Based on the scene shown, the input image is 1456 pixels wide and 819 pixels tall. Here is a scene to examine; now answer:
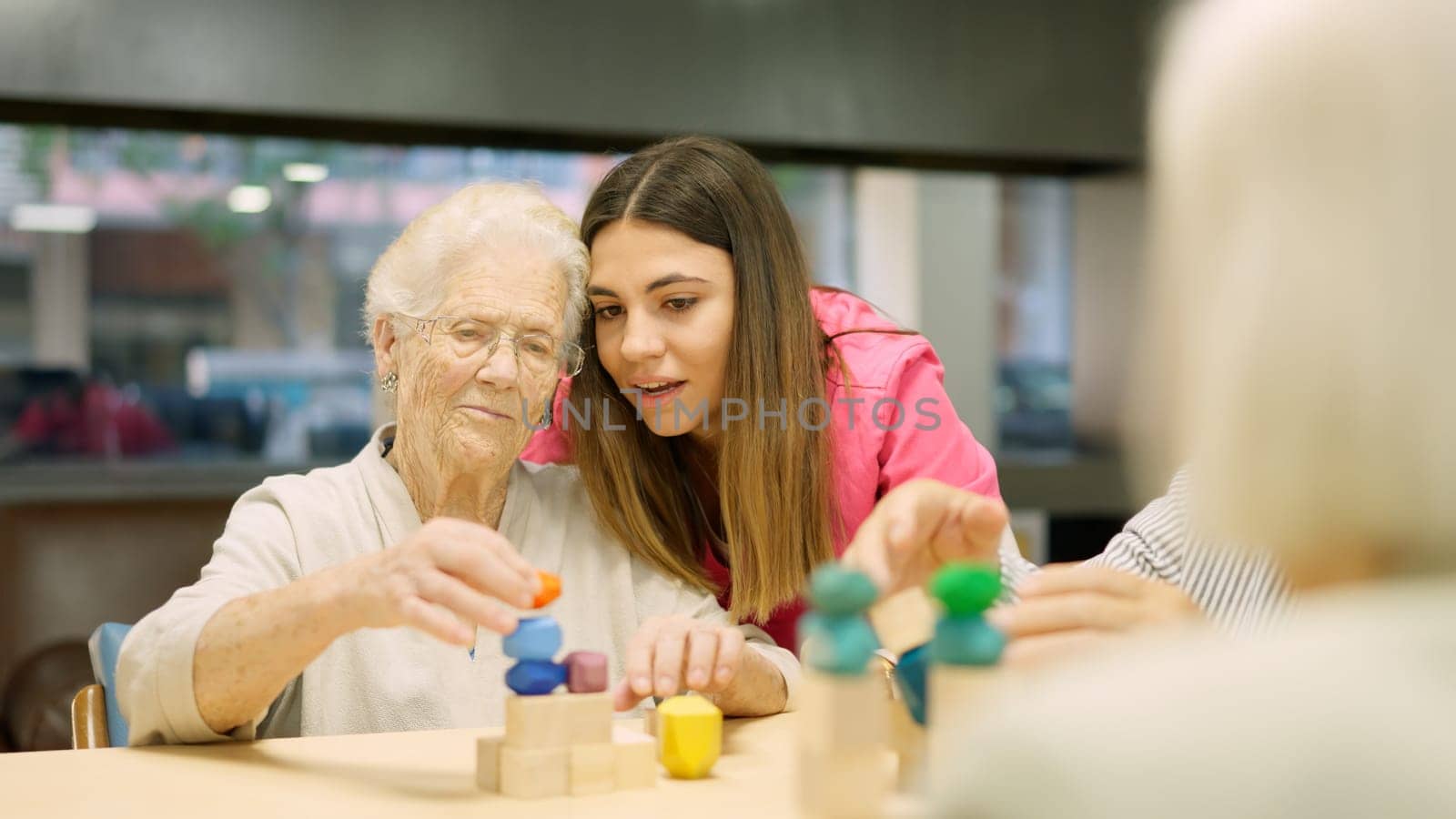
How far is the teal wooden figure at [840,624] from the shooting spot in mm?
915

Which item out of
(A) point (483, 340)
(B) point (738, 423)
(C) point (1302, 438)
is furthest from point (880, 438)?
(C) point (1302, 438)

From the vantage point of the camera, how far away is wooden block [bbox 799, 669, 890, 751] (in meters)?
0.92

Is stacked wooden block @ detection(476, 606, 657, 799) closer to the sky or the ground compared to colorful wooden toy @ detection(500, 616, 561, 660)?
closer to the ground

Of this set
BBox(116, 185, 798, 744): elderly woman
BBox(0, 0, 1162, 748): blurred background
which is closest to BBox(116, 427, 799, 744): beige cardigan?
BBox(116, 185, 798, 744): elderly woman

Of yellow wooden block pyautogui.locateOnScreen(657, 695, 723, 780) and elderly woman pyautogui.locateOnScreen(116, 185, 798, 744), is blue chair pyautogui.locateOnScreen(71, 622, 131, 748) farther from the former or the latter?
yellow wooden block pyautogui.locateOnScreen(657, 695, 723, 780)

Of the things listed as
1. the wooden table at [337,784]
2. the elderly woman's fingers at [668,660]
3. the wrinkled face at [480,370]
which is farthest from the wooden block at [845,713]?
the wrinkled face at [480,370]

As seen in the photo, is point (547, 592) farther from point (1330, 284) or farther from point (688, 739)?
point (1330, 284)

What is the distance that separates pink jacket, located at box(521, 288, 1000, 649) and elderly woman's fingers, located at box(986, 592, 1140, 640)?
964mm

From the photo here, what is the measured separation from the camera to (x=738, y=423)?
2121mm

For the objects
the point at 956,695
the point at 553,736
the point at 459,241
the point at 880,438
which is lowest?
the point at 553,736

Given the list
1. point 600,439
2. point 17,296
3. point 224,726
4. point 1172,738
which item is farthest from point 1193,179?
point 17,296

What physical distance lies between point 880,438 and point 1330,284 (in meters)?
1.49

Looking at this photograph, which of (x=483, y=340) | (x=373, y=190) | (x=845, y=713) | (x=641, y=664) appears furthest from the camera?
(x=373, y=190)

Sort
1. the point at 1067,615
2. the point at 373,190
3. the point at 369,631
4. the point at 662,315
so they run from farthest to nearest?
1. the point at 373,190
2. the point at 662,315
3. the point at 369,631
4. the point at 1067,615
